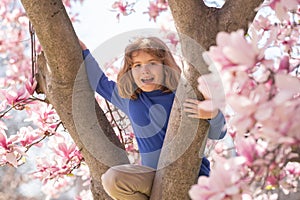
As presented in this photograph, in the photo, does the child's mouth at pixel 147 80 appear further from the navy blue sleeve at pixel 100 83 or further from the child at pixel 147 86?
the navy blue sleeve at pixel 100 83

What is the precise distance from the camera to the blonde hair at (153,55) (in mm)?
1484

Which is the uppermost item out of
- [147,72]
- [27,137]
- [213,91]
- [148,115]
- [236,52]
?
[236,52]

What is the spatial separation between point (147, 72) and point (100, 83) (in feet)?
0.56

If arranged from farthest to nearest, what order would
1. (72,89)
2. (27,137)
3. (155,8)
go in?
1. (155,8)
2. (27,137)
3. (72,89)

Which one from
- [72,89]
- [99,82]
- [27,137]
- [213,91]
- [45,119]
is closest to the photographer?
[213,91]

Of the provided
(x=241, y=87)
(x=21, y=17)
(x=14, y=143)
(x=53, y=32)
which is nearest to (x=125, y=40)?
(x=53, y=32)

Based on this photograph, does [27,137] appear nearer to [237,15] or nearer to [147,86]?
[147,86]

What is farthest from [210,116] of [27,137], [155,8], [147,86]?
[155,8]

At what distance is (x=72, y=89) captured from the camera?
144 centimetres

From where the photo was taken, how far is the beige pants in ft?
4.33

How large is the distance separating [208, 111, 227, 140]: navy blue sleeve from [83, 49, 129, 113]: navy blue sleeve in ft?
1.20

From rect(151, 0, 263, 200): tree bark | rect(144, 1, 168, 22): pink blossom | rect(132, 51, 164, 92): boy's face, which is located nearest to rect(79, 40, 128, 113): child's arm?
rect(132, 51, 164, 92): boy's face

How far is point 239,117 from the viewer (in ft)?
2.32

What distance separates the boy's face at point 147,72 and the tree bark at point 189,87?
24 cm
